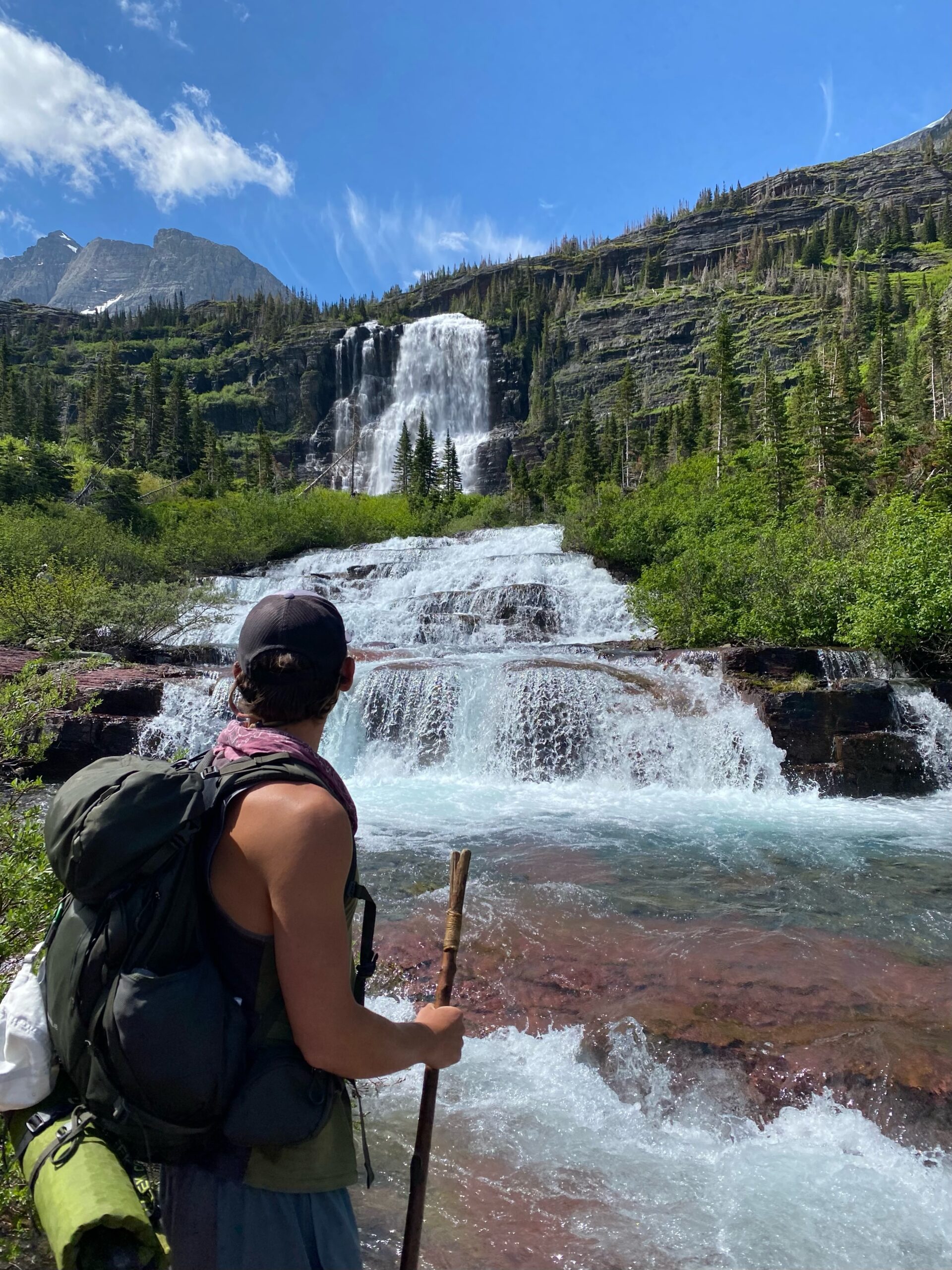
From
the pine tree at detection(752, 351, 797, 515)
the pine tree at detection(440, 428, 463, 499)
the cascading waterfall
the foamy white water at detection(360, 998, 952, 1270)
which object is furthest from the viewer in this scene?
the pine tree at detection(440, 428, 463, 499)

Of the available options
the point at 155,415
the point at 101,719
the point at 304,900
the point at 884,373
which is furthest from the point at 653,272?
the point at 304,900

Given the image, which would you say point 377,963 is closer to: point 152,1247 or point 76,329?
point 152,1247

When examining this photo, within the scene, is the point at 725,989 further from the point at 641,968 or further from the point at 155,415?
the point at 155,415

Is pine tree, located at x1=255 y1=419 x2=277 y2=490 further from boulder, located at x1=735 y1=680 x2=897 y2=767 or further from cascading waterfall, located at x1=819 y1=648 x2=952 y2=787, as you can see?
cascading waterfall, located at x1=819 y1=648 x2=952 y2=787

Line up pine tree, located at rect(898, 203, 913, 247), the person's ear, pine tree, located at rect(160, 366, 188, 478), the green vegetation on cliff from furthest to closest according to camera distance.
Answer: pine tree, located at rect(898, 203, 913, 247)
pine tree, located at rect(160, 366, 188, 478)
the green vegetation on cliff
the person's ear

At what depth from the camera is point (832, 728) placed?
12.5m

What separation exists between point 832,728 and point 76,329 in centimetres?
11374

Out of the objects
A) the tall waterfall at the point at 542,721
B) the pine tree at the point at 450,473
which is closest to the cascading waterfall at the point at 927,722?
the tall waterfall at the point at 542,721

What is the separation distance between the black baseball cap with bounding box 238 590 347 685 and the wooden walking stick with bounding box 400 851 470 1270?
553 millimetres

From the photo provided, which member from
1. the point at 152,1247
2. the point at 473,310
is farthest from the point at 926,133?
the point at 152,1247

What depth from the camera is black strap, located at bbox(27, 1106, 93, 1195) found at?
4.81ft

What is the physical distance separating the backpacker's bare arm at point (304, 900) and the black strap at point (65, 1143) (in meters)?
0.49

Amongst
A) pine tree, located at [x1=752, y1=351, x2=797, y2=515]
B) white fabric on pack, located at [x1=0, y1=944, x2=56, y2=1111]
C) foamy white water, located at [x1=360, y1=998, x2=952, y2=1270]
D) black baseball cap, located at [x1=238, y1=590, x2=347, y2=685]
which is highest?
pine tree, located at [x1=752, y1=351, x2=797, y2=515]

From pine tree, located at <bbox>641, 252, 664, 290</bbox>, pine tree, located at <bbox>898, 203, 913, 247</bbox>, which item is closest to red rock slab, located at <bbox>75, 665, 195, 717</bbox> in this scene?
pine tree, located at <bbox>641, 252, 664, 290</bbox>
